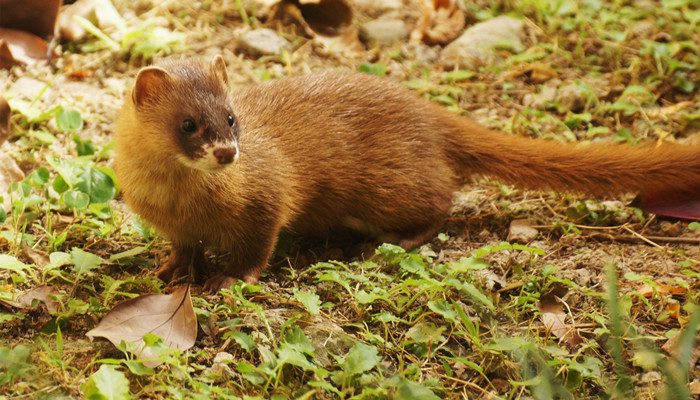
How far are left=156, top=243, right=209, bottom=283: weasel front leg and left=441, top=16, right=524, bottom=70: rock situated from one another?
2.61m

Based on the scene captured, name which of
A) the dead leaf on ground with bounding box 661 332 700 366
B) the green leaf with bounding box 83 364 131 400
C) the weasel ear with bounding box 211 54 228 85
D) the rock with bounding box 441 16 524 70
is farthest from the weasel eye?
the rock with bounding box 441 16 524 70

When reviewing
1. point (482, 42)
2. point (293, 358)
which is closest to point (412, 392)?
point (293, 358)

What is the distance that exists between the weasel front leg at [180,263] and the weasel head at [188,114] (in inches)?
21.7

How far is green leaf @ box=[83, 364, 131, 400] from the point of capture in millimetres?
2092

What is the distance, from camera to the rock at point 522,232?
11.2ft

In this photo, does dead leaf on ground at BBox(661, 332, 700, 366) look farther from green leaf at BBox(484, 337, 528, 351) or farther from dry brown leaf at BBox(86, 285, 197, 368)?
dry brown leaf at BBox(86, 285, 197, 368)

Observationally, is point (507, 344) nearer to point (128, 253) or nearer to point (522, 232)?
point (522, 232)

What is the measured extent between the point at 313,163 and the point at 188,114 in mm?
795

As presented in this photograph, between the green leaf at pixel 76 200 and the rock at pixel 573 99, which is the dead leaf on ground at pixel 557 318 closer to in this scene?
the rock at pixel 573 99

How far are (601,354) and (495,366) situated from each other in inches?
17.3

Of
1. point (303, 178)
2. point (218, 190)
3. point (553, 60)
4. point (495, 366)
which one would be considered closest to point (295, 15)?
point (553, 60)

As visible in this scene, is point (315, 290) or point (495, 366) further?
point (315, 290)

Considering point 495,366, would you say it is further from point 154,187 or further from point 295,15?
point 295,15

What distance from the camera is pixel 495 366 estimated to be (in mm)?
2502
